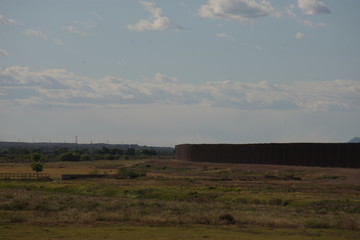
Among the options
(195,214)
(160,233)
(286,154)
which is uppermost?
(286,154)

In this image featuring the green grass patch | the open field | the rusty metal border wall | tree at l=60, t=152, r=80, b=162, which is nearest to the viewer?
the green grass patch

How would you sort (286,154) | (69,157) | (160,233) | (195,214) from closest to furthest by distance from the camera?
(160,233)
(195,214)
(286,154)
(69,157)

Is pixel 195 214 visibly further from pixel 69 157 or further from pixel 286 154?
pixel 69 157

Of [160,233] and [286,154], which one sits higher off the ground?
[286,154]

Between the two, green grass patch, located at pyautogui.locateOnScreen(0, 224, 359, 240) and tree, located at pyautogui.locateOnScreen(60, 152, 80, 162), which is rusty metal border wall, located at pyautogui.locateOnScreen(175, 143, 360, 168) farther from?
tree, located at pyautogui.locateOnScreen(60, 152, 80, 162)

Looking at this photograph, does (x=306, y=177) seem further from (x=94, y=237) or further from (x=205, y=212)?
(x=94, y=237)

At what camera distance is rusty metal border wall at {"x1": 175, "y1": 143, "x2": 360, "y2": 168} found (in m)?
84.5

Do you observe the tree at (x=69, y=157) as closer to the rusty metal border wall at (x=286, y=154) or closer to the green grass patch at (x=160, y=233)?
the rusty metal border wall at (x=286, y=154)

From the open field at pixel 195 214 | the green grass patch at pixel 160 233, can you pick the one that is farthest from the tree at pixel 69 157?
the green grass patch at pixel 160 233

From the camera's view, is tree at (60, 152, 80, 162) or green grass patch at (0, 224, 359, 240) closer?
green grass patch at (0, 224, 359, 240)

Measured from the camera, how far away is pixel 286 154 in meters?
97.8

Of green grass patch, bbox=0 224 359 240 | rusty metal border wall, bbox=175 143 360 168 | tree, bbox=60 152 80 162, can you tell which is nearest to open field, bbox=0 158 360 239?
green grass patch, bbox=0 224 359 240

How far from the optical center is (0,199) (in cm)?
5116

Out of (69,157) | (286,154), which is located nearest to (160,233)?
(286,154)
